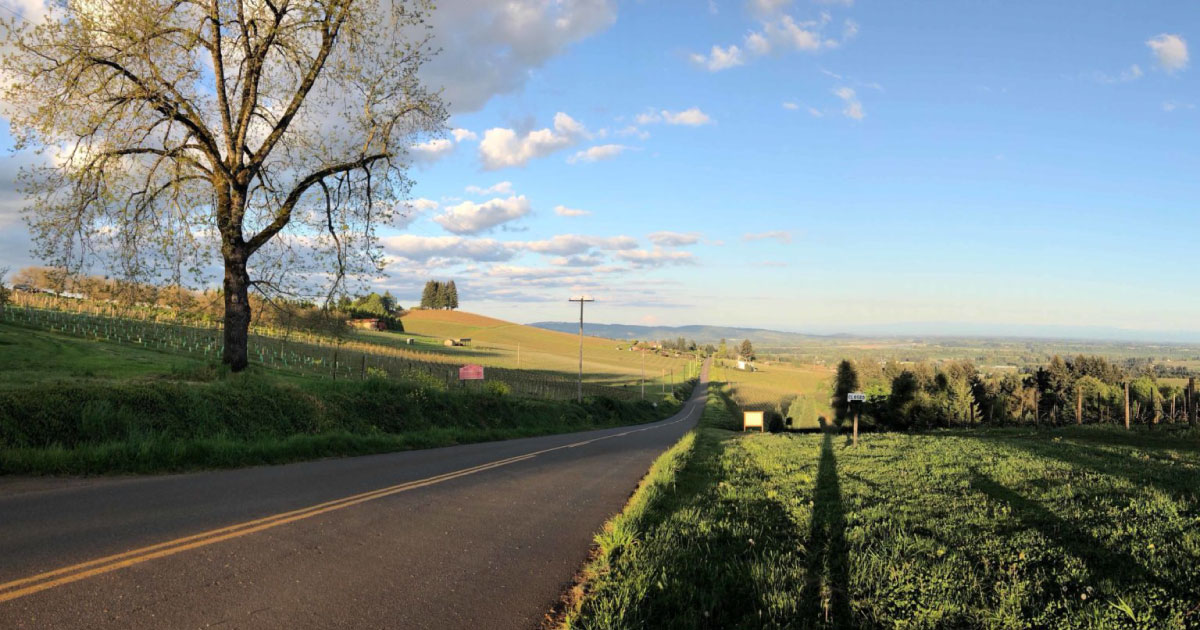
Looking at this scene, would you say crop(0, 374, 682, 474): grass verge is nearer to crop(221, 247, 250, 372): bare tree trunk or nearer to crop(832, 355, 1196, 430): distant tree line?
crop(221, 247, 250, 372): bare tree trunk

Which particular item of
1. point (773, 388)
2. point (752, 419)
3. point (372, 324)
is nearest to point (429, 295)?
point (372, 324)

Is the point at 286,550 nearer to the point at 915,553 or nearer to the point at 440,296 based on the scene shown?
the point at 915,553

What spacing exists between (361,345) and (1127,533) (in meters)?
63.8

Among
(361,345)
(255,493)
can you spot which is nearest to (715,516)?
(255,493)

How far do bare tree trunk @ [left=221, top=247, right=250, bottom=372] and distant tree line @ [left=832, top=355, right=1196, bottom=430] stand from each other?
47.9m

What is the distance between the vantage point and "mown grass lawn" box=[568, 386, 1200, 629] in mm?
4656

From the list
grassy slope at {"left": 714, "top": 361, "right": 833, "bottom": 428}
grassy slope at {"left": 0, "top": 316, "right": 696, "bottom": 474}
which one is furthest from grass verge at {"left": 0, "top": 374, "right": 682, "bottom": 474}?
grassy slope at {"left": 714, "top": 361, "right": 833, "bottom": 428}

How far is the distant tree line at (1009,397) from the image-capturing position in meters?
61.9

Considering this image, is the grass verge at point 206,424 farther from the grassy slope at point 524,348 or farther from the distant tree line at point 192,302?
the grassy slope at point 524,348

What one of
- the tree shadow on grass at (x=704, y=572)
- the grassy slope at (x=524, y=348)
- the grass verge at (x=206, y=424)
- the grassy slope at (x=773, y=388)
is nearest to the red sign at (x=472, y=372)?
the grass verge at (x=206, y=424)

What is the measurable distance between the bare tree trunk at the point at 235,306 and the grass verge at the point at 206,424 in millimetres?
982

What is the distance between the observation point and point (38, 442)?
32.1 feet

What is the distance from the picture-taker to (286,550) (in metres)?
5.77

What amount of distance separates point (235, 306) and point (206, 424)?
4.76m
